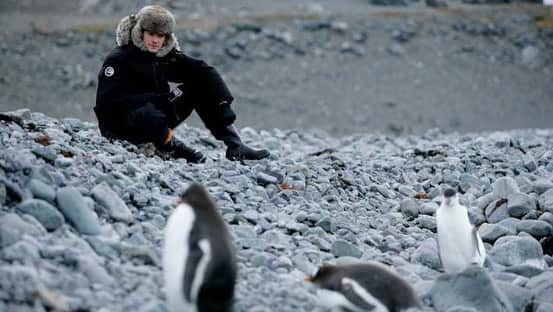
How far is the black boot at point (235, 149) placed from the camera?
5.85m

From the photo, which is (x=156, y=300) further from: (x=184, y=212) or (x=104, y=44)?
(x=104, y=44)

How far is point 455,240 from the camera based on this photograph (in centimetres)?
421

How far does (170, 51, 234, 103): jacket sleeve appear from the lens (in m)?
5.68

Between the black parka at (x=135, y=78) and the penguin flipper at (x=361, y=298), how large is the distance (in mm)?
2602

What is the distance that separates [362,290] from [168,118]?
2831mm

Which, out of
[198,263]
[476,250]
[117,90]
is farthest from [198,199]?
[117,90]

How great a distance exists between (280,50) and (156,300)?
55.6ft

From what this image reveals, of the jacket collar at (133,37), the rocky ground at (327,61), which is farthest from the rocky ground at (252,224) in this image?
the rocky ground at (327,61)

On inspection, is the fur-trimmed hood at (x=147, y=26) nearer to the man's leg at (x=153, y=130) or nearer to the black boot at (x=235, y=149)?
the man's leg at (x=153, y=130)

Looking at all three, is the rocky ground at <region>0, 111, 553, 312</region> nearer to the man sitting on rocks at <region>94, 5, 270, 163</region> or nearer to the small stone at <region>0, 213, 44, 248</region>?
the small stone at <region>0, 213, 44, 248</region>

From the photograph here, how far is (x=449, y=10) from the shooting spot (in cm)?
2384

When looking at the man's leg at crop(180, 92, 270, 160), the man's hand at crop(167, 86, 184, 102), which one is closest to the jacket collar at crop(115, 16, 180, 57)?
the man's hand at crop(167, 86, 184, 102)

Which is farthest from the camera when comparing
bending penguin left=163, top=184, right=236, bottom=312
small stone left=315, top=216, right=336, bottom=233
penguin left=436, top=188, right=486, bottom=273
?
small stone left=315, top=216, right=336, bottom=233

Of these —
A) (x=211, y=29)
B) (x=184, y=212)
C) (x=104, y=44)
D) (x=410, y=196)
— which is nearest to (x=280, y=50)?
(x=211, y=29)
